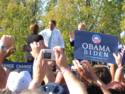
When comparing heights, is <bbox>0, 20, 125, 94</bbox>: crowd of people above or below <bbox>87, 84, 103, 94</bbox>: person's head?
above

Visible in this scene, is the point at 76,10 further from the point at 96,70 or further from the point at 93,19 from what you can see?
the point at 96,70

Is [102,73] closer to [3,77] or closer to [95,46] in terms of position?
[3,77]

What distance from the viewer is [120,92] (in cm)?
572

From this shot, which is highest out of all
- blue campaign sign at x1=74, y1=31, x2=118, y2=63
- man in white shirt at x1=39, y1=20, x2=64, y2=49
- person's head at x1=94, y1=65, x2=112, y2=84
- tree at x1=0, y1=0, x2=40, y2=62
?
person's head at x1=94, y1=65, x2=112, y2=84

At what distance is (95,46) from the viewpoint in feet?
30.0

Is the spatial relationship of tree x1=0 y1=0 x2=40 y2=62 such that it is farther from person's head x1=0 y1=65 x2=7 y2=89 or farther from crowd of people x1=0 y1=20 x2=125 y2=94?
crowd of people x1=0 y1=20 x2=125 y2=94

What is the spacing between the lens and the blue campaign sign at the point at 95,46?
8945 millimetres

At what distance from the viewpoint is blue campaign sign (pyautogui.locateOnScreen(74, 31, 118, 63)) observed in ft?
29.3

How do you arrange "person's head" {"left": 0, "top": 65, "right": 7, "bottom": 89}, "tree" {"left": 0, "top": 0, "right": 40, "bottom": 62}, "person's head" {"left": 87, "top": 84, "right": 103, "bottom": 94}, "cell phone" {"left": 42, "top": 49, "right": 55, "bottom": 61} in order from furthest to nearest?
"tree" {"left": 0, "top": 0, "right": 40, "bottom": 62} < "person's head" {"left": 0, "top": 65, "right": 7, "bottom": 89} < "person's head" {"left": 87, "top": 84, "right": 103, "bottom": 94} < "cell phone" {"left": 42, "top": 49, "right": 55, "bottom": 61}

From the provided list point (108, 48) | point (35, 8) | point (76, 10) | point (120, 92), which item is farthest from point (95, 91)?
point (35, 8)

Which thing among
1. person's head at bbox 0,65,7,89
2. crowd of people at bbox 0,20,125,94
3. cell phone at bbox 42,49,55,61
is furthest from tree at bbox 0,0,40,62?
cell phone at bbox 42,49,55,61

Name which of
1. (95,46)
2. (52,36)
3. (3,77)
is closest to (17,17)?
(52,36)

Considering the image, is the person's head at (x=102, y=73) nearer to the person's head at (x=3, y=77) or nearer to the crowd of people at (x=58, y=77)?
the crowd of people at (x=58, y=77)

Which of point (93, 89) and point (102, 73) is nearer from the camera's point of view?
point (93, 89)
